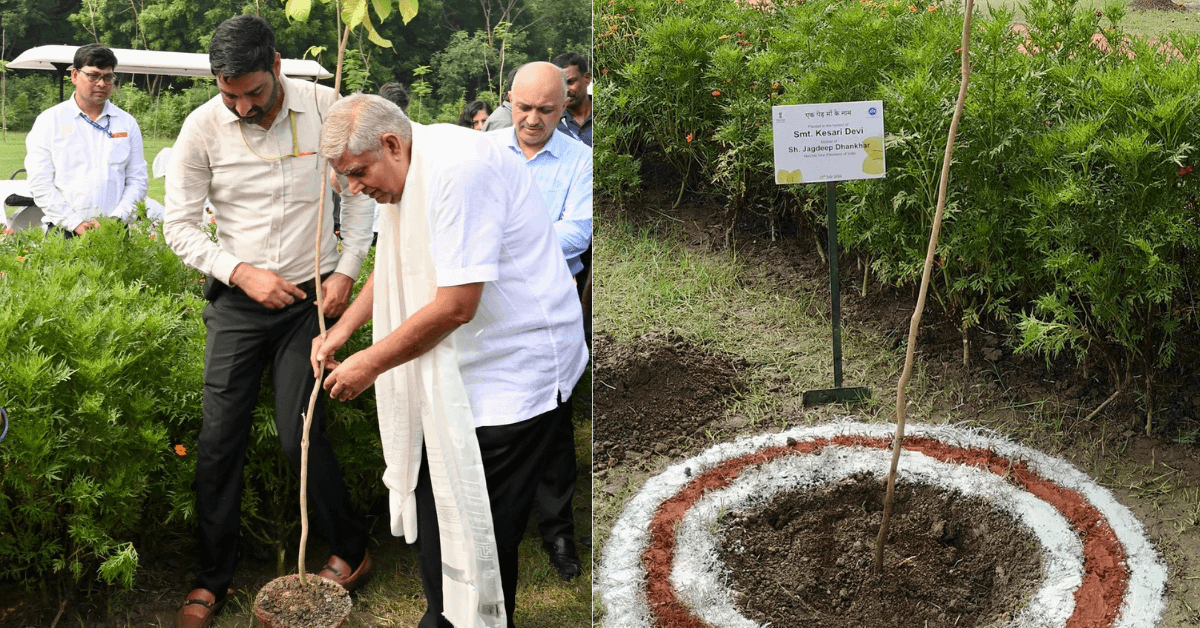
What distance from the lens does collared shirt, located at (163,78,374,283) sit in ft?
10.3

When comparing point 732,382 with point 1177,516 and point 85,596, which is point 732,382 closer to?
point 1177,516

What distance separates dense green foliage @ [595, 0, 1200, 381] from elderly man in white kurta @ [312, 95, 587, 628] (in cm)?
217

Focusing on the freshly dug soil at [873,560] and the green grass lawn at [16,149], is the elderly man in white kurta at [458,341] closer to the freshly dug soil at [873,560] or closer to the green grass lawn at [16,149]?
the freshly dug soil at [873,560]

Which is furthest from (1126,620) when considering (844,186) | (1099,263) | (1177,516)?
(844,186)

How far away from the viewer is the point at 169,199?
319cm

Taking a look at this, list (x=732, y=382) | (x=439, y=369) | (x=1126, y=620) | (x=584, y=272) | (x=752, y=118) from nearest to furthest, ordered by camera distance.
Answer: (x=439, y=369) < (x=1126, y=620) < (x=584, y=272) < (x=732, y=382) < (x=752, y=118)

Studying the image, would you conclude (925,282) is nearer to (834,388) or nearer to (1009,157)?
(1009,157)

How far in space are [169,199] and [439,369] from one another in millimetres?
1231

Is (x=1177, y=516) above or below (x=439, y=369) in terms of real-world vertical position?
below

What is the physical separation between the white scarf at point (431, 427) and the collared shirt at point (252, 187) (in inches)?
26.7

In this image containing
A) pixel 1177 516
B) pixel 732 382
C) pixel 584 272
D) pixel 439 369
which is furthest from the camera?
pixel 732 382

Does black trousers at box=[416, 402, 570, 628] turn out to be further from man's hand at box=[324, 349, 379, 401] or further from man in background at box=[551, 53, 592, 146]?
man in background at box=[551, 53, 592, 146]

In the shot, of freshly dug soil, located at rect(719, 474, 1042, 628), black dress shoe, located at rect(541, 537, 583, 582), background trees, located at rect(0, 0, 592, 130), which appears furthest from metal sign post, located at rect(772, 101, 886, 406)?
black dress shoe, located at rect(541, 537, 583, 582)

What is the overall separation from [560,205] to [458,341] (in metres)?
1.34
